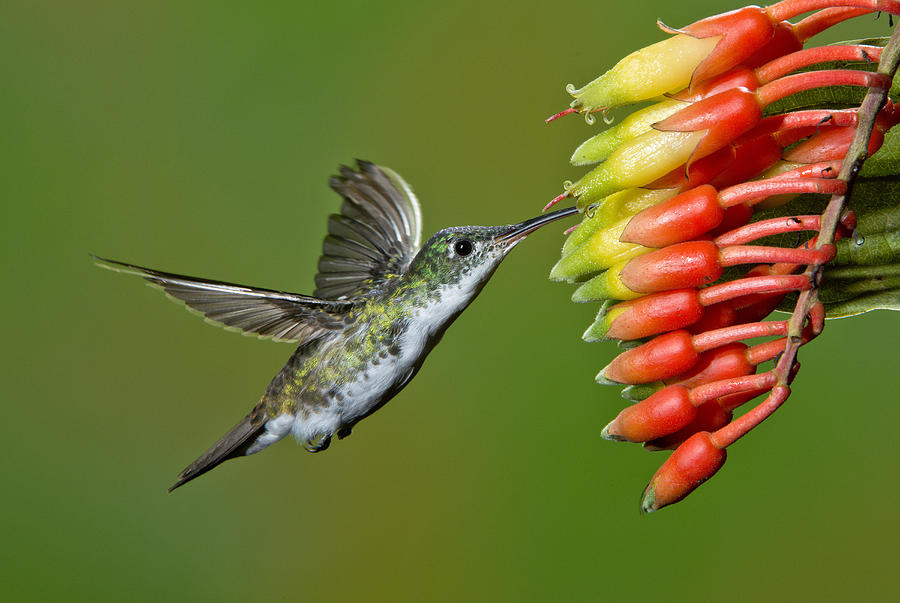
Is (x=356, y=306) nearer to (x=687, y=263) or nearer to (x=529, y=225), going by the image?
(x=529, y=225)

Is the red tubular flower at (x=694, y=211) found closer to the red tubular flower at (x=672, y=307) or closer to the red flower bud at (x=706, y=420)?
the red tubular flower at (x=672, y=307)

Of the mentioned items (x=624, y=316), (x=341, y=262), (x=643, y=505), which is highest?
(x=341, y=262)

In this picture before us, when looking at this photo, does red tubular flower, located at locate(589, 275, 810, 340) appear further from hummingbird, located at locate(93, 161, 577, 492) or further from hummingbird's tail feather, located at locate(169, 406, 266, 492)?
hummingbird's tail feather, located at locate(169, 406, 266, 492)

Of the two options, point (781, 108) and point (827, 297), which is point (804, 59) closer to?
point (781, 108)

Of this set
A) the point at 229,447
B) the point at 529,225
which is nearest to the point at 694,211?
the point at 529,225

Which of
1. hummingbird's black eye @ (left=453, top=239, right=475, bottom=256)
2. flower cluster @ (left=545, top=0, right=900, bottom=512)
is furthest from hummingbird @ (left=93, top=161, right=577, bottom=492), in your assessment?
flower cluster @ (left=545, top=0, right=900, bottom=512)

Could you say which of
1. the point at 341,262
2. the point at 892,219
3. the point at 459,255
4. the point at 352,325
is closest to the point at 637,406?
the point at 892,219
